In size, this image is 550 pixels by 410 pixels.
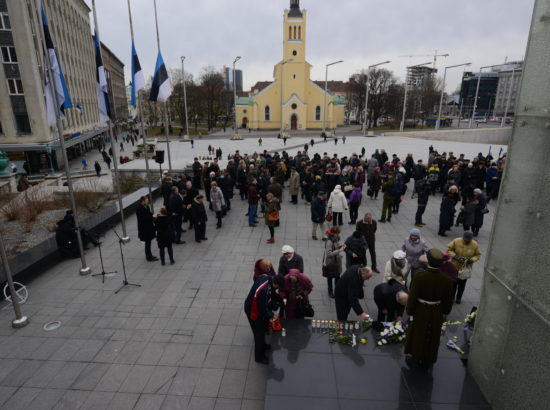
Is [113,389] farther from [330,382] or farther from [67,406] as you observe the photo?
[330,382]

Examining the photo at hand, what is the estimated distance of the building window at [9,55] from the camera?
29.0 metres

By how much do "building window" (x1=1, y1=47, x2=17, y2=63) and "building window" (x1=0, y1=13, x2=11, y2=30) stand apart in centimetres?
161

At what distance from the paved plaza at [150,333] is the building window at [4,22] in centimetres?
2978

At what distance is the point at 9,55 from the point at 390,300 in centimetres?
3711

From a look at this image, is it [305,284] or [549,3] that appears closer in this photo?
[549,3]

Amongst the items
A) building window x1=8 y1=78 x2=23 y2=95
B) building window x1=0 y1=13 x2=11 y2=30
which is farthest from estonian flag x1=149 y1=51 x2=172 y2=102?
building window x1=0 y1=13 x2=11 y2=30

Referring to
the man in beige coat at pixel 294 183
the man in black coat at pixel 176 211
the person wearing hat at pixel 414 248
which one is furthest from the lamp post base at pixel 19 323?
the man in beige coat at pixel 294 183

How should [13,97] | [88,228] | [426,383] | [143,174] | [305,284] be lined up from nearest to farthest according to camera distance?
[426,383], [305,284], [88,228], [143,174], [13,97]

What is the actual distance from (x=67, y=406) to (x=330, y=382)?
359 centimetres

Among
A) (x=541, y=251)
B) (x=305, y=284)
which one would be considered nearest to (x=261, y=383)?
(x=305, y=284)

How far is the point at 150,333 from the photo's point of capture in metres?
6.12

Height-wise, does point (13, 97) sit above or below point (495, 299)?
above

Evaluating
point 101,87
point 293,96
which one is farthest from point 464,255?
point 293,96

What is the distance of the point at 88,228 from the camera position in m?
10.6
